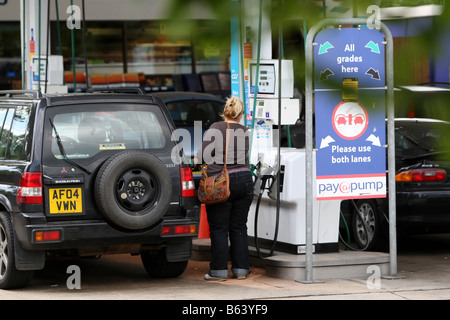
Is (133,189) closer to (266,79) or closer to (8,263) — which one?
(8,263)

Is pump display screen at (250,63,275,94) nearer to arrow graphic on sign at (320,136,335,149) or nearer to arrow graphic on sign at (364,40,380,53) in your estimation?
arrow graphic on sign at (320,136,335,149)

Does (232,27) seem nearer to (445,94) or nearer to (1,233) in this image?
(445,94)

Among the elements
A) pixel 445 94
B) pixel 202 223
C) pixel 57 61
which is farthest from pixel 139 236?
pixel 57 61

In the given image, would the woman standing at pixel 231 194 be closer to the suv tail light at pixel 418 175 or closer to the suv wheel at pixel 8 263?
the suv wheel at pixel 8 263

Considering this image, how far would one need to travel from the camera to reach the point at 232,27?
1.14m

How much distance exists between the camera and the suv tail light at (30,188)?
6.53 meters

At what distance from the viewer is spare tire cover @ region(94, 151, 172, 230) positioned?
21.4ft

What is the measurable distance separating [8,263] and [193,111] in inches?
284

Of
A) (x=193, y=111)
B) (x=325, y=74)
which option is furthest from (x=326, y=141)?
(x=193, y=111)

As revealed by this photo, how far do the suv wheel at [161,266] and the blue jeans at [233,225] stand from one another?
1.04 feet

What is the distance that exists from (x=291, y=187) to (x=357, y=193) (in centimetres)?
63

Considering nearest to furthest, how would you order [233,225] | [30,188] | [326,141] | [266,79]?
[30,188] → [326,141] → [233,225] → [266,79]

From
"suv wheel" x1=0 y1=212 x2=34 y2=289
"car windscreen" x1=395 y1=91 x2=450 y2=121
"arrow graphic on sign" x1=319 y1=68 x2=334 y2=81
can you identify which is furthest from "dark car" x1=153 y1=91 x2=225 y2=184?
"arrow graphic on sign" x1=319 y1=68 x2=334 y2=81

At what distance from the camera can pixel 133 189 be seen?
6.70 m
